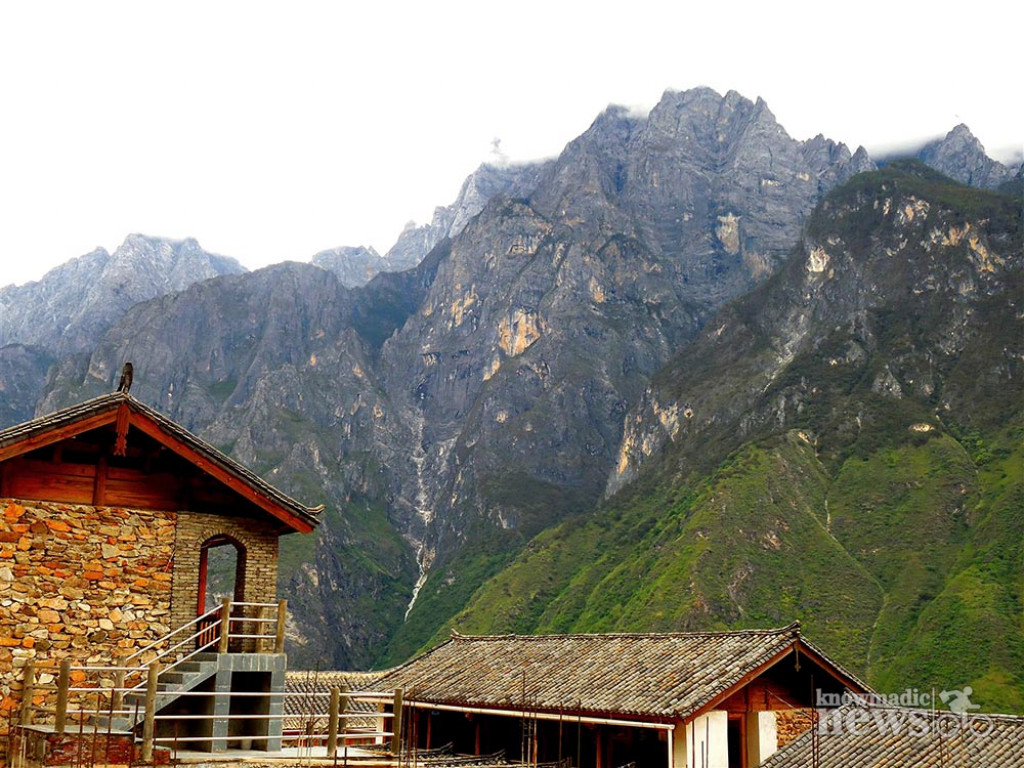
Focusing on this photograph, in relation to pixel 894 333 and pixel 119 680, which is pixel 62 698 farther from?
pixel 894 333

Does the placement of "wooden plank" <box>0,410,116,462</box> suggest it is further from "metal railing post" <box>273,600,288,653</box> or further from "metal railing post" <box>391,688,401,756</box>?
A: "metal railing post" <box>391,688,401,756</box>

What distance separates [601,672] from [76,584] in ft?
46.3

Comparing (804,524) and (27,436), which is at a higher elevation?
(804,524)

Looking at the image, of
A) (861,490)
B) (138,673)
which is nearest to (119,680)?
(138,673)

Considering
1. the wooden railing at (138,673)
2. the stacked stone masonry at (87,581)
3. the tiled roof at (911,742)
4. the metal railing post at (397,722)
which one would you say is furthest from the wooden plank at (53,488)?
the tiled roof at (911,742)

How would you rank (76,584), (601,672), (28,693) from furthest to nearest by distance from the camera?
1. (601,672)
2. (76,584)
3. (28,693)

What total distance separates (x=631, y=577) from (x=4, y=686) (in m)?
127

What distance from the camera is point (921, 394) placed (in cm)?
15675

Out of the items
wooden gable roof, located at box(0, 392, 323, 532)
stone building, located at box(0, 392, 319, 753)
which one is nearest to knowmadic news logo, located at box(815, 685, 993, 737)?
wooden gable roof, located at box(0, 392, 323, 532)

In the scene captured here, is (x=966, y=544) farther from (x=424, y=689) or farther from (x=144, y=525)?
(x=144, y=525)

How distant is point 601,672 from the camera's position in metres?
29.2

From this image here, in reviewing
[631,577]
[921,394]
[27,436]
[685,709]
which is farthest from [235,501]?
[921,394]

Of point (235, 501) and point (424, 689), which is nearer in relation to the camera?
point (235, 501)

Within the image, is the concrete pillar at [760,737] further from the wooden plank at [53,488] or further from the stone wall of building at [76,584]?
the wooden plank at [53,488]
